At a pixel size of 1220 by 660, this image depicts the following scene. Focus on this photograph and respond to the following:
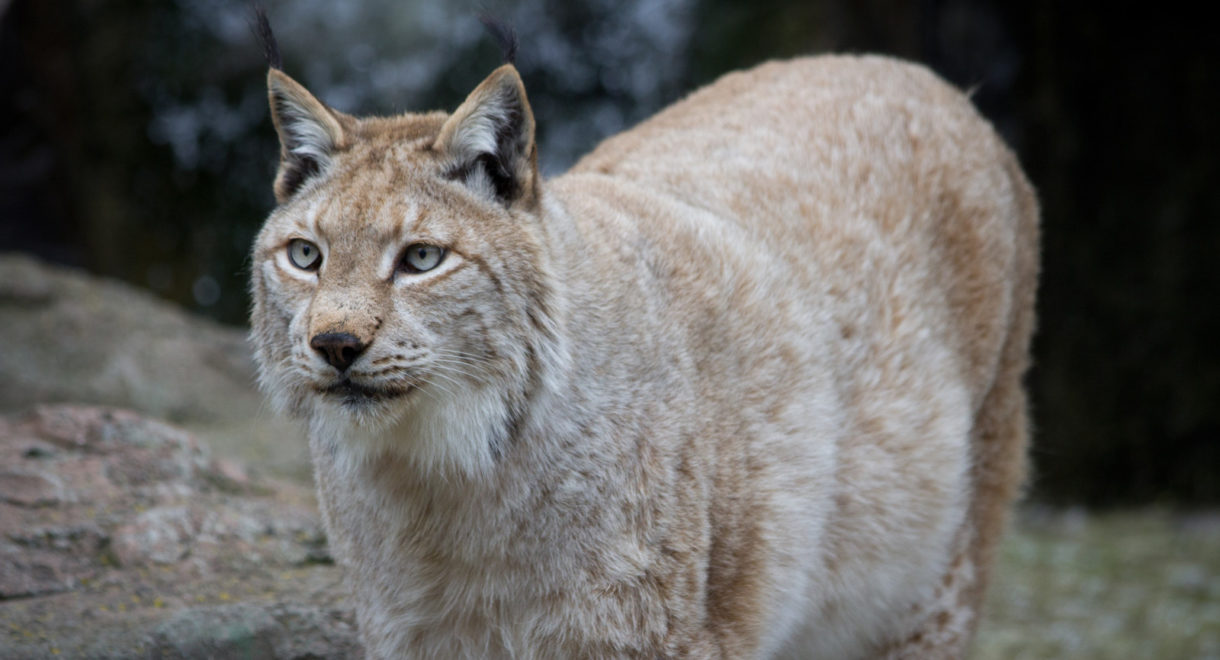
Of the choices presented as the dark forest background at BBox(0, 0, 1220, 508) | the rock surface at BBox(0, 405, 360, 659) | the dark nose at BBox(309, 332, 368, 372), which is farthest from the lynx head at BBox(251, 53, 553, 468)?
the dark forest background at BBox(0, 0, 1220, 508)

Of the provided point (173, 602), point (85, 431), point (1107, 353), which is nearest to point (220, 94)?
point (85, 431)

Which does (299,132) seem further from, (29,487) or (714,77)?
(714,77)

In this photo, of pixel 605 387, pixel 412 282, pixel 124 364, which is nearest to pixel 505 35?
pixel 412 282

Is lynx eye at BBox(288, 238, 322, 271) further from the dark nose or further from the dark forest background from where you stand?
the dark forest background

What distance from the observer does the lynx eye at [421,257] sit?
3.05 metres

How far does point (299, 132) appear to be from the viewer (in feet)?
11.0

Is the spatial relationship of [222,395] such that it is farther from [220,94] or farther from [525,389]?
[525,389]

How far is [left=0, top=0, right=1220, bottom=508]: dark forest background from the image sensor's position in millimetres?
8625

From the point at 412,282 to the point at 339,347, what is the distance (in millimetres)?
270

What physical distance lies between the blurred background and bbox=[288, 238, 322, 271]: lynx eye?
536cm

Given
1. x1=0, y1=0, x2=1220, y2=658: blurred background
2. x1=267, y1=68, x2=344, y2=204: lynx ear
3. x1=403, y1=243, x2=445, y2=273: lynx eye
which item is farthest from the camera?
x1=0, y1=0, x2=1220, y2=658: blurred background

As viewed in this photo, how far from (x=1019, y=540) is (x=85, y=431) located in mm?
6883

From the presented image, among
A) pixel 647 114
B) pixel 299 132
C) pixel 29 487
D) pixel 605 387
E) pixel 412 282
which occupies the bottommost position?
pixel 29 487

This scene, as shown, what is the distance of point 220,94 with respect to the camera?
8.74 m
